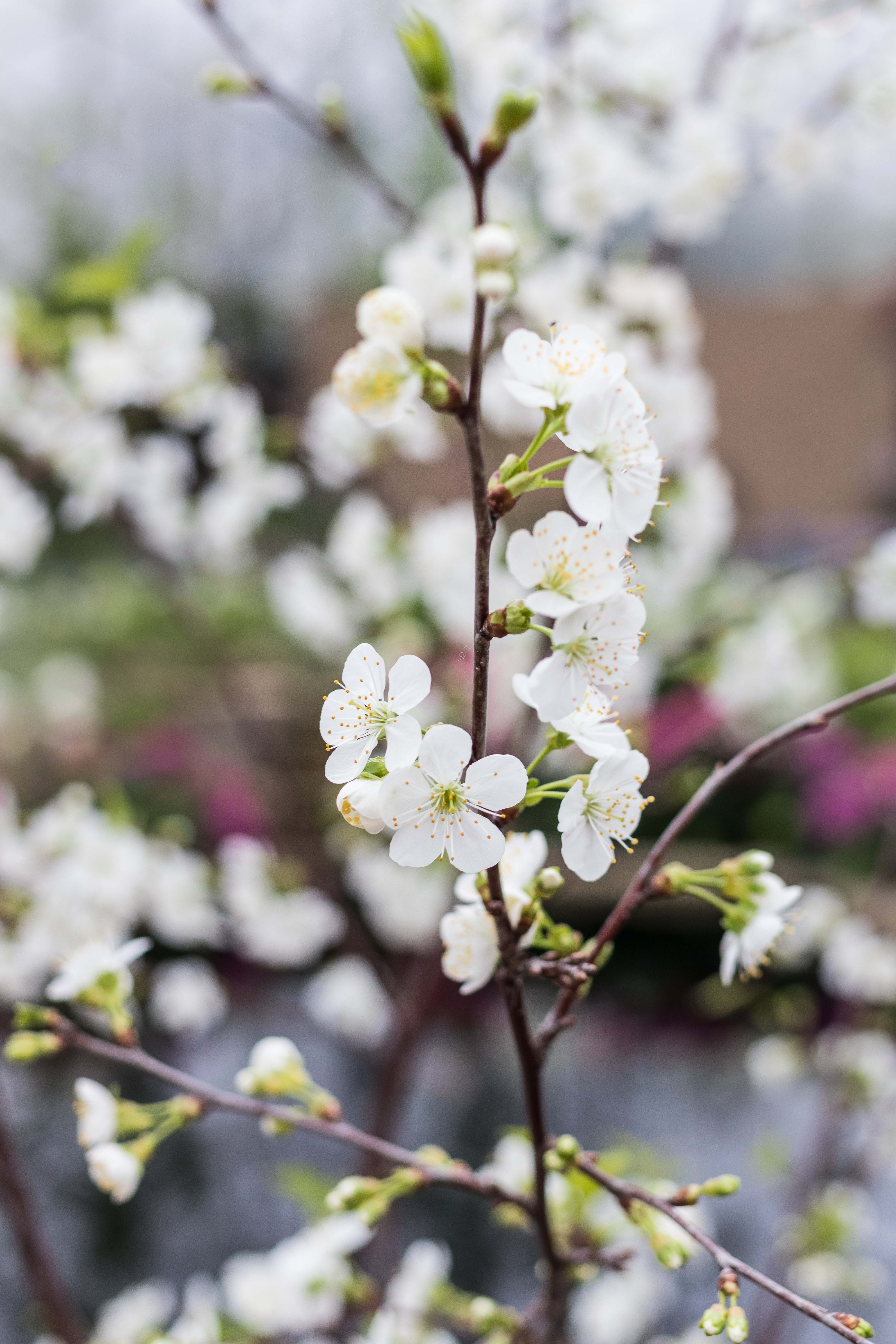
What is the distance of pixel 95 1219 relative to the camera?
1296 millimetres

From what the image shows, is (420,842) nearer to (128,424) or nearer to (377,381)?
(377,381)

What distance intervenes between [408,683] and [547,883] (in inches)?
3.5

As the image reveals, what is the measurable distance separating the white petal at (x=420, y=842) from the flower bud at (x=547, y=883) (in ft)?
0.15

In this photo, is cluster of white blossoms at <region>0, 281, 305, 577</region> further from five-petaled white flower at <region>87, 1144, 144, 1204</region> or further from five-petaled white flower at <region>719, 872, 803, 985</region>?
five-petaled white flower at <region>719, 872, 803, 985</region>

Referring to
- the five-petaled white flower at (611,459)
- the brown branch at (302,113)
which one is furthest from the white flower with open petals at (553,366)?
the brown branch at (302,113)

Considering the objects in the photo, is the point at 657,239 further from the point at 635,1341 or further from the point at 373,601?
the point at 635,1341

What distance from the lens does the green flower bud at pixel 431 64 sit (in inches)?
12.5

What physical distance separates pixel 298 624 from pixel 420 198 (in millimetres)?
4207

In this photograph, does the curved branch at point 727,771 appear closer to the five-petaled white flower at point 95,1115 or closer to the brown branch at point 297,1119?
the brown branch at point 297,1119

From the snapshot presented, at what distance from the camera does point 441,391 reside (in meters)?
0.30

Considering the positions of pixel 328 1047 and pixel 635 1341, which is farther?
pixel 328 1047

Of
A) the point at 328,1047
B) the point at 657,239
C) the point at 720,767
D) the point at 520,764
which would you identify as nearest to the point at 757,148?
the point at 657,239

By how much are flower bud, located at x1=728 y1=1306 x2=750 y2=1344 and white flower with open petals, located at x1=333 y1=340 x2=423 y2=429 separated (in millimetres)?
307

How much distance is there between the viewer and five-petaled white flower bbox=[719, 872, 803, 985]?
14.1 inches
